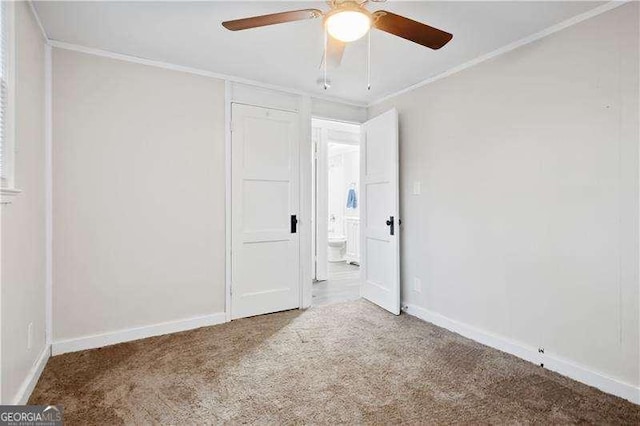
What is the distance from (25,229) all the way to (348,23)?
217 cm

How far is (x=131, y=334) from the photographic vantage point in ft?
9.27

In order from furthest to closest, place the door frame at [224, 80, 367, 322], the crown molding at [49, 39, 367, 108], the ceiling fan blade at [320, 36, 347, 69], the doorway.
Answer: the doorway
the door frame at [224, 80, 367, 322]
the crown molding at [49, 39, 367, 108]
the ceiling fan blade at [320, 36, 347, 69]

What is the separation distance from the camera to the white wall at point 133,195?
8.54ft

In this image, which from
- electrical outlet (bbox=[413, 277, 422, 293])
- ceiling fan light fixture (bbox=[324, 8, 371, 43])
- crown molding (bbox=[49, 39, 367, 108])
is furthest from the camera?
electrical outlet (bbox=[413, 277, 422, 293])

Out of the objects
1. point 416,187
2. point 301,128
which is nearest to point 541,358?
point 416,187

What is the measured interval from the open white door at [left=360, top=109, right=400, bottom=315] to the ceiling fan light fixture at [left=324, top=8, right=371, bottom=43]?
5.92ft

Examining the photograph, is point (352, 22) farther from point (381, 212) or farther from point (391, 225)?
point (381, 212)

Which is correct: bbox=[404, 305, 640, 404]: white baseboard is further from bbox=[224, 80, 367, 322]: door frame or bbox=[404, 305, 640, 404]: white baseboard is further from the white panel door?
the white panel door

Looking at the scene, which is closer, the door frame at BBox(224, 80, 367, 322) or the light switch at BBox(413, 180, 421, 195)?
the door frame at BBox(224, 80, 367, 322)

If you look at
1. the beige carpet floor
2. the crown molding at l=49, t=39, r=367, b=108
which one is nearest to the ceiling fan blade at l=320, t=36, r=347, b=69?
the crown molding at l=49, t=39, r=367, b=108

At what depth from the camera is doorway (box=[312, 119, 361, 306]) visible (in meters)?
4.82

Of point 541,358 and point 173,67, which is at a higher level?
point 173,67

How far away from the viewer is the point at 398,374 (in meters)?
2.27

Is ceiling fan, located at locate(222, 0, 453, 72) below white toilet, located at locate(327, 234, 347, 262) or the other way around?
the other way around
